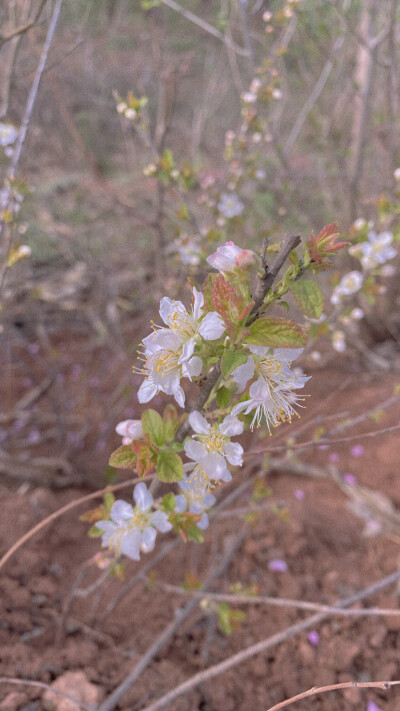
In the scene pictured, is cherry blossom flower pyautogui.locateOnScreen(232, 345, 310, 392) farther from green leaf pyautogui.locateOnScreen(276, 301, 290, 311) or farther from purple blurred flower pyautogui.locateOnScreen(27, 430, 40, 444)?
purple blurred flower pyautogui.locateOnScreen(27, 430, 40, 444)

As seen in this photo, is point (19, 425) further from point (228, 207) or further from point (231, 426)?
point (231, 426)

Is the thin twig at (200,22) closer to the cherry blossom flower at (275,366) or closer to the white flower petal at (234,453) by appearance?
the cherry blossom flower at (275,366)

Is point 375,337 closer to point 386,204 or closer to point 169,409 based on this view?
point 386,204

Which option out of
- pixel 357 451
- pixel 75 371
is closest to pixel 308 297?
pixel 357 451

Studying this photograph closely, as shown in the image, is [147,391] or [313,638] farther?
[313,638]

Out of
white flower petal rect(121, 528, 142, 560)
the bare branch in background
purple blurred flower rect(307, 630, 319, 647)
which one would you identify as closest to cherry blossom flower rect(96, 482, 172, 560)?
white flower petal rect(121, 528, 142, 560)

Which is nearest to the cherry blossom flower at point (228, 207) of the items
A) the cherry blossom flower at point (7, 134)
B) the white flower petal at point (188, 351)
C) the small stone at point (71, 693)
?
the cherry blossom flower at point (7, 134)
